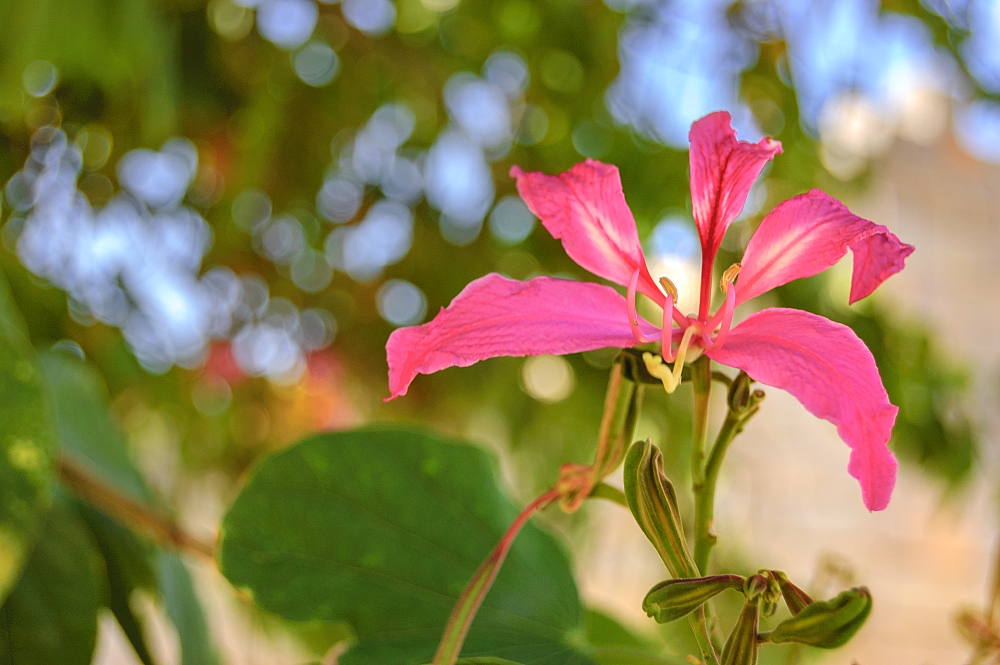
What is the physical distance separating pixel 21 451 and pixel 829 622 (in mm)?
293

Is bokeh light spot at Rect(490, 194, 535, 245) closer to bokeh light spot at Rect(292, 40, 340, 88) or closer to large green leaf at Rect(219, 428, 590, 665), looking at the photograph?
bokeh light spot at Rect(292, 40, 340, 88)

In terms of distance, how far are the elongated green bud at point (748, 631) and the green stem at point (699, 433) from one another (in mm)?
23

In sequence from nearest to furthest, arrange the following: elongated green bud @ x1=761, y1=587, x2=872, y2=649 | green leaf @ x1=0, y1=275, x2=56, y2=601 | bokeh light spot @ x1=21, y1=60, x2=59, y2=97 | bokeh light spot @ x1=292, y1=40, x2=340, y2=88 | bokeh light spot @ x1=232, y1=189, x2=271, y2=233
→ elongated green bud @ x1=761, y1=587, x2=872, y2=649
green leaf @ x1=0, y1=275, x2=56, y2=601
bokeh light spot @ x1=21, y1=60, x2=59, y2=97
bokeh light spot @ x1=292, y1=40, x2=340, y2=88
bokeh light spot @ x1=232, y1=189, x2=271, y2=233

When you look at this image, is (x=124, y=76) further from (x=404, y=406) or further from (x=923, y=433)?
(x=923, y=433)

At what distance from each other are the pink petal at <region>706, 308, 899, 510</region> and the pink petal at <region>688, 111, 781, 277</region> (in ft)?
0.14

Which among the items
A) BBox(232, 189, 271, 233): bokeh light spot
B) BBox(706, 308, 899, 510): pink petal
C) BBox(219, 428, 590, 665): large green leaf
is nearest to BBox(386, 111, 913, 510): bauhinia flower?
BBox(706, 308, 899, 510): pink petal

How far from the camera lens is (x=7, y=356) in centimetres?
33

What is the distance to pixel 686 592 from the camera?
180 millimetres

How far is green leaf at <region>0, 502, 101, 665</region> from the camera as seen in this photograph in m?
0.33

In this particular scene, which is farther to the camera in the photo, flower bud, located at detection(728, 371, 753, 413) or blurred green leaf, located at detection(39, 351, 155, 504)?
blurred green leaf, located at detection(39, 351, 155, 504)

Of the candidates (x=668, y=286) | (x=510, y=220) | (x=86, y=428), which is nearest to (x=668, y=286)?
(x=668, y=286)

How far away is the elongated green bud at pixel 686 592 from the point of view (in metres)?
0.18

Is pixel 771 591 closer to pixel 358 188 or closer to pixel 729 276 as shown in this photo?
pixel 729 276

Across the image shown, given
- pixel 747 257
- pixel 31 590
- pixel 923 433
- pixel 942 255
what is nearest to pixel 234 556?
pixel 31 590
